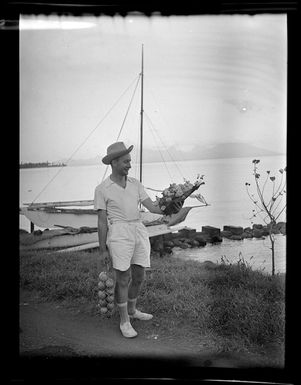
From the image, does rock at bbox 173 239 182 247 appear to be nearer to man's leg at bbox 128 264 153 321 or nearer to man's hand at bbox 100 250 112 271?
man's leg at bbox 128 264 153 321

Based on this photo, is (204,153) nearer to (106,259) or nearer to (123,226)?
(123,226)

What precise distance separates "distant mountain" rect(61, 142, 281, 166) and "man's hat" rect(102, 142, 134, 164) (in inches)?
2.4

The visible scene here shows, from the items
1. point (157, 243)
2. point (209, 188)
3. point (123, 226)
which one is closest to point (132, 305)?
point (157, 243)

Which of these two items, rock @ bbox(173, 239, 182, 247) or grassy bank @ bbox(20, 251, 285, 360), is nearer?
grassy bank @ bbox(20, 251, 285, 360)

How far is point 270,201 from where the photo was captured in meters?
3.69

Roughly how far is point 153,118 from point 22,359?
2073mm

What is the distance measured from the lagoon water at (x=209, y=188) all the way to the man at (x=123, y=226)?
8cm

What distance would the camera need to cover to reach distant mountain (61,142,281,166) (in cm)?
365

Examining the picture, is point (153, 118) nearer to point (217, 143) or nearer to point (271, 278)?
point (217, 143)

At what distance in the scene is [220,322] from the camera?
3.68m

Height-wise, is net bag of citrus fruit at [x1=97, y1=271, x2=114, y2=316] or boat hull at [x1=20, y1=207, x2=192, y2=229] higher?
boat hull at [x1=20, y1=207, x2=192, y2=229]

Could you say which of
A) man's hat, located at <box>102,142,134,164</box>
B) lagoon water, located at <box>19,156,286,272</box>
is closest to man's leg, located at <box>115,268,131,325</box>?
lagoon water, located at <box>19,156,286,272</box>

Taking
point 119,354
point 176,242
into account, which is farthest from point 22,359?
point 176,242

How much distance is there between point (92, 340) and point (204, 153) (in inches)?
63.9
